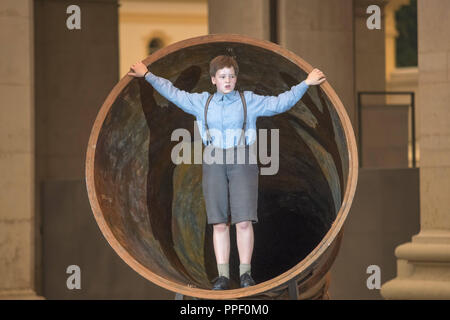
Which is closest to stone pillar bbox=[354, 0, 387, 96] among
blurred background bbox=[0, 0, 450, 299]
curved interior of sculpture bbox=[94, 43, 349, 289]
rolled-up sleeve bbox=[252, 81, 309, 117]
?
blurred background bbox=[0, 0, 450, 299]

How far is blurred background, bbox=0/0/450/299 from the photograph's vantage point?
11.2 meters

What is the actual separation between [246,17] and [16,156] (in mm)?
3463

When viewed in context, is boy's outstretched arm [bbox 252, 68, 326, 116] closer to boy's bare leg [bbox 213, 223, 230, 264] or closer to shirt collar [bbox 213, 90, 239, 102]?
shirt collar [bbox 213, 90, 239, 102]

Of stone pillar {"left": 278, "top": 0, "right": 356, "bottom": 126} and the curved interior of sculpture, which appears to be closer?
the curved interior of sculpture

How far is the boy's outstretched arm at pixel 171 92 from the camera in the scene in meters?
8.06

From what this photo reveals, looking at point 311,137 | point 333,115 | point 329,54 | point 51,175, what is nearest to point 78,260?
point 51,175

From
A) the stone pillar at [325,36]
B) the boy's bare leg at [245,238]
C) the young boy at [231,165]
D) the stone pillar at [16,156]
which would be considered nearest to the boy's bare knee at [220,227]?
the young boy at [231,165]

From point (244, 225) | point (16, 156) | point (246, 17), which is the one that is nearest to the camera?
point (244, 225)

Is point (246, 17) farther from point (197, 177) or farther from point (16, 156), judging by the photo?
point (197, 177)

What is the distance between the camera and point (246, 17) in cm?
1310

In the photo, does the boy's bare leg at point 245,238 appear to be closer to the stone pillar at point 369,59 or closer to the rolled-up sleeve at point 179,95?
the rolled-up sleeve at point 179,95

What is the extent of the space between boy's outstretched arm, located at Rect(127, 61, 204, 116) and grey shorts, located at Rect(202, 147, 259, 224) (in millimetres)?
378

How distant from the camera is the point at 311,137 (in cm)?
935

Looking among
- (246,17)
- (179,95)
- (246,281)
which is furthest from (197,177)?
(246,17)
